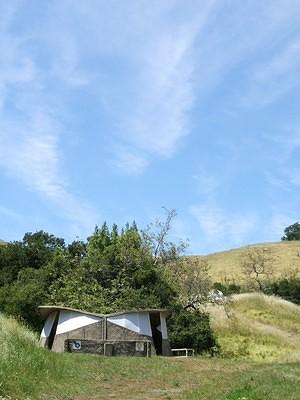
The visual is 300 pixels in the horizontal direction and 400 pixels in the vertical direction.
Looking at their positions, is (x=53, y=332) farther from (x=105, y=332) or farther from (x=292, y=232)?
(x=292, y=232)

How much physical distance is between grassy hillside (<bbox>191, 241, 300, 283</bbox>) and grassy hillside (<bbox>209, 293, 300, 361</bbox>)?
78.7 ft

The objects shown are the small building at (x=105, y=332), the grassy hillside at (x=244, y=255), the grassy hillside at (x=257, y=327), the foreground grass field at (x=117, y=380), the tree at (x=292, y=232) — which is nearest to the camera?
the foreground grass field at (x=117, y=380)

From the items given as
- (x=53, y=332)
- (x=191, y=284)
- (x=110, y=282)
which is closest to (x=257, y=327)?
(x=191, y=284)

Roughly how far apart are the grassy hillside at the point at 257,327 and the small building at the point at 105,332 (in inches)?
189

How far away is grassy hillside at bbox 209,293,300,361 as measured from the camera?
3681cm

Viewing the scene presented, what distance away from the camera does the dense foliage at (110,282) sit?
116 feet

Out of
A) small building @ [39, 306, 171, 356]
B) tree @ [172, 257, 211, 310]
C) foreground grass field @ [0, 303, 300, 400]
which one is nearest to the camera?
foreground grass field @ [0, 303, 300, 400]

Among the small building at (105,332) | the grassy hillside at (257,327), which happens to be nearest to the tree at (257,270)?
the grassy hillside at (257,327)

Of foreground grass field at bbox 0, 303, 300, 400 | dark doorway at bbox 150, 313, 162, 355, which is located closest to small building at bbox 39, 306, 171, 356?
dark doorway at bbox 150, 313, 162, 355

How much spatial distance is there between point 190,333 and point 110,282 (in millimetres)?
6842

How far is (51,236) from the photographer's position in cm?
5181

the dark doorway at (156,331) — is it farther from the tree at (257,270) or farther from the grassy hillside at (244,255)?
the grassy hillside at (244,255)

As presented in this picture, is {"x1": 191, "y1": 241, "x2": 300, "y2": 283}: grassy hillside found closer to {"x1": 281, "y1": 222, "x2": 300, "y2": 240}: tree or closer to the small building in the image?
{"x1": 281, "y1": 222, "x2": 300, "y2": 240}: tree

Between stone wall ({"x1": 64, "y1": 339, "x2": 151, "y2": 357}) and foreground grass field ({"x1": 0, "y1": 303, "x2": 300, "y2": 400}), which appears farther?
stone wall ({"x1": 64, "y1": 339, "x2": 151, "y2": 357})
